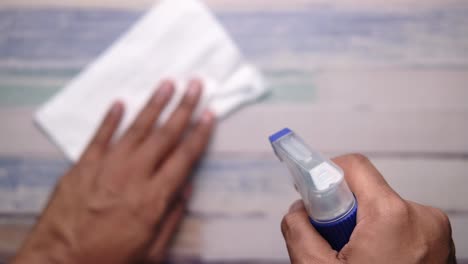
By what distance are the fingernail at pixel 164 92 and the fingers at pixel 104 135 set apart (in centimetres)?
5

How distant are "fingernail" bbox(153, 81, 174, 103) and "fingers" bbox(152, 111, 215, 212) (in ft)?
0.18

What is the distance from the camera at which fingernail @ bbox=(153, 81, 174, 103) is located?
0.60 meters

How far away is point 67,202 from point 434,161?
48cm

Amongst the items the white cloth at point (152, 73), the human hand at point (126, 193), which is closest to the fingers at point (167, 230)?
the human hand at point (126, 193)

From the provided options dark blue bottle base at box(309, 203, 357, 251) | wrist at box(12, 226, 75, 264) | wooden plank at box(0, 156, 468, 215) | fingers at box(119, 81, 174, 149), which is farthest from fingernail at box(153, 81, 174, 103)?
dark blue bottle base at box(309, 203, 357, 251)

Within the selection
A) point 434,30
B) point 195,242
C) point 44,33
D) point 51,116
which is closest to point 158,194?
point 195,242

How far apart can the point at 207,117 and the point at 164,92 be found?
7 cm

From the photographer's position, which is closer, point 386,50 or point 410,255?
point 410,255

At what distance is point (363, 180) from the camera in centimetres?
35

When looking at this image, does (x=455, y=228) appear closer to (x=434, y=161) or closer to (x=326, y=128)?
(x=434, y=161)

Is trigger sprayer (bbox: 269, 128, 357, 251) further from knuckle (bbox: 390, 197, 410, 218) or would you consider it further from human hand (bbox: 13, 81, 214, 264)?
human hand (bbox: 13, 81, 214, 264)

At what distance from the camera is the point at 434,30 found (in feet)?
2.02

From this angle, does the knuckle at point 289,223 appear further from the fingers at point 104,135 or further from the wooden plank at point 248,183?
the fingers at point 104,135

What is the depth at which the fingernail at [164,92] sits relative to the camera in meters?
0.60
